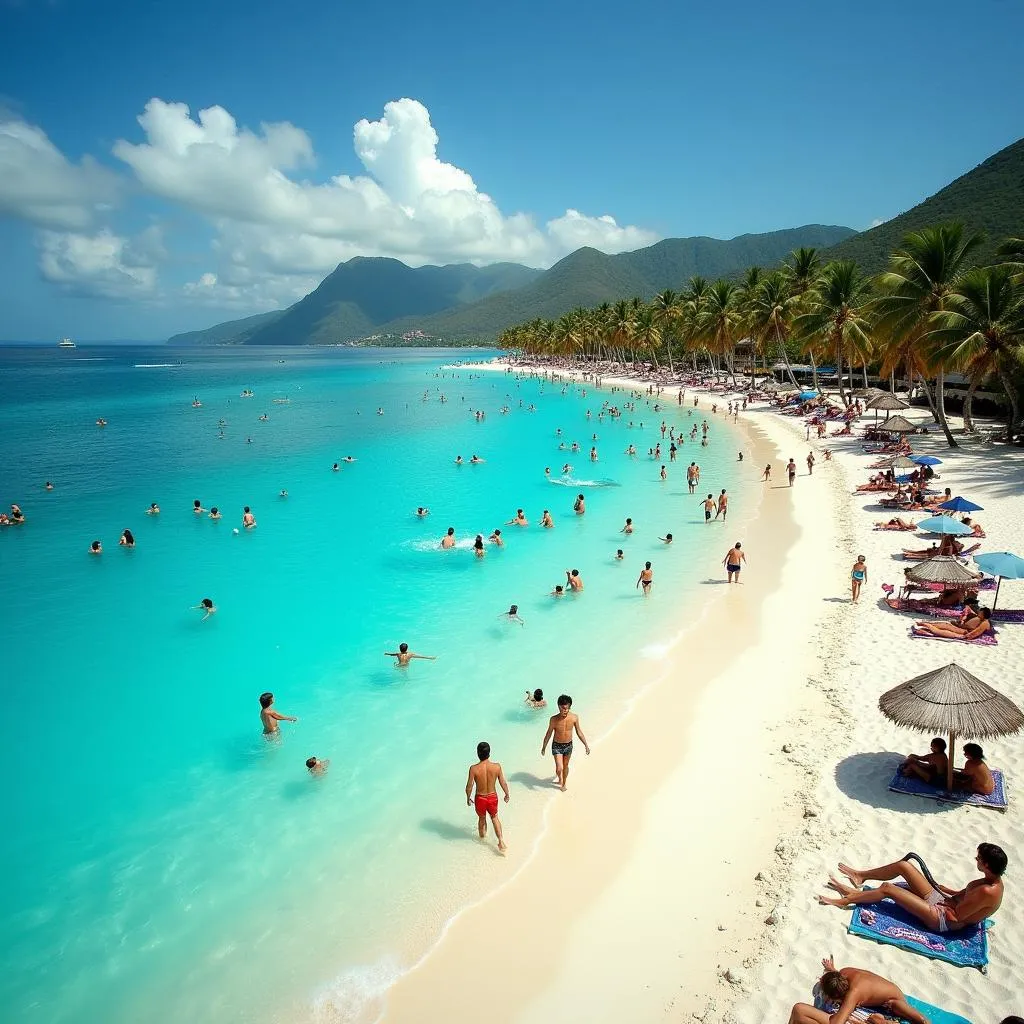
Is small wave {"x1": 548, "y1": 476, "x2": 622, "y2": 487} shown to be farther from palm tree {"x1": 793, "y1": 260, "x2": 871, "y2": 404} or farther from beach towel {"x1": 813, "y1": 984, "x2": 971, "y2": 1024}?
beach towel {"x1": 813, "y1": 984, "x2": 971, "y2": 1024}

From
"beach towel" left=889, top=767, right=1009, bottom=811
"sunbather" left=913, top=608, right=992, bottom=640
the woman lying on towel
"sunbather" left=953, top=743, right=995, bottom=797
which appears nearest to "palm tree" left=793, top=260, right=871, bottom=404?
the woman lying on towel

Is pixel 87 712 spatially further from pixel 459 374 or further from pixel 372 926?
pixel 459 374

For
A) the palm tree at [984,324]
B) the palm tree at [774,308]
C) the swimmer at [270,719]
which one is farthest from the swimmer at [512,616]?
the palm tree at [774,308]

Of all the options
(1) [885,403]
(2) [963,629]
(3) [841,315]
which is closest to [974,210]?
(3) [841,315]

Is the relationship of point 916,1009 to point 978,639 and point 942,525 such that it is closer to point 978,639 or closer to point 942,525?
point 978,639

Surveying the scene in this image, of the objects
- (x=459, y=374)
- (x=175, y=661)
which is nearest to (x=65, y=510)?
(x=175, y=661)
